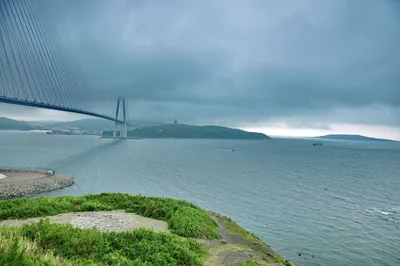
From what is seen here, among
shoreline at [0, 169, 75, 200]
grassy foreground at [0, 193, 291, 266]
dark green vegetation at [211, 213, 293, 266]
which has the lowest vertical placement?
shoreline at [0, 169, 75, 200]

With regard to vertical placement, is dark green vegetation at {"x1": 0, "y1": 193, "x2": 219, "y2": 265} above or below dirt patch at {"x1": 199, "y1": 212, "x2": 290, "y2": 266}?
above

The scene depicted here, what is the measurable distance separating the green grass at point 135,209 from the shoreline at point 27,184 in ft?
54.8

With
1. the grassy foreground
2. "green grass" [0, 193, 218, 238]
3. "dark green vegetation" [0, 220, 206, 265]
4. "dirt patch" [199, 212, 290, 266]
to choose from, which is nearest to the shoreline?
"green grass" [0, 193, 218, 238]

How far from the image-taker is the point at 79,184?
44.6 metres

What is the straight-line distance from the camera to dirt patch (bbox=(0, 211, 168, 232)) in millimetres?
16888

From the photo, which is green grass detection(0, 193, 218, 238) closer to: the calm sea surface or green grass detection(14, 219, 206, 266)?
green grass detection(14, 219, 206, 266)

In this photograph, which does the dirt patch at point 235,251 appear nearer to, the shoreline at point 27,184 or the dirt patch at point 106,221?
the dirt patch at point 106,221

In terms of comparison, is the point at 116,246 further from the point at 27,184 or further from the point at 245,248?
the point at 27,184

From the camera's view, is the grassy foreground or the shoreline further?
the shoreline

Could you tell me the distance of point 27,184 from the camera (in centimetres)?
3856

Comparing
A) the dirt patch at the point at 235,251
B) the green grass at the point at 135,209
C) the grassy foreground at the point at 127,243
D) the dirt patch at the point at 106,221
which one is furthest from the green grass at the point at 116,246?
the dirt patch at the point at 106,221

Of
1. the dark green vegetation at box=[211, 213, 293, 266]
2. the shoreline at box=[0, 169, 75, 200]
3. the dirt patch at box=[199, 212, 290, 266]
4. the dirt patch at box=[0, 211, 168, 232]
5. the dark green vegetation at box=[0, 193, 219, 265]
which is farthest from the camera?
the shoreline at box=[0, 169, 75, 200]

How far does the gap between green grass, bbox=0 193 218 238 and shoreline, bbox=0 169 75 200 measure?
16.7 metres

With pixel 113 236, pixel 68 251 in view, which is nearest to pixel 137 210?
pixel 113 236
